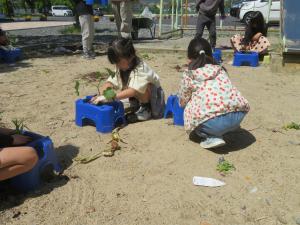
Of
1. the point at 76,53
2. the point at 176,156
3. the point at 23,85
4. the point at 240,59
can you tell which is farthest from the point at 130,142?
the point at 76,53

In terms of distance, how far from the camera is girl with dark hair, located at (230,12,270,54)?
696cm

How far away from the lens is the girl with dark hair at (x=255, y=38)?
22.8ft

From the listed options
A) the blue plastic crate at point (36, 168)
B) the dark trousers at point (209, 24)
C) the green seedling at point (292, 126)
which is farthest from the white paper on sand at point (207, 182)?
the dark trousers at point (209, 24)

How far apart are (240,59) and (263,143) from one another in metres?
3.64

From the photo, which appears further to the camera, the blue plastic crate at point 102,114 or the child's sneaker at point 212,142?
the blue plastic crate at point 102,114

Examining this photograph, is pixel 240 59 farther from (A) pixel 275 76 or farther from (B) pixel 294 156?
(B) pixel 294 156

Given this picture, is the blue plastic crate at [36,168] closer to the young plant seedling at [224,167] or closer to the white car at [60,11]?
the young plant seedling at [224,167]

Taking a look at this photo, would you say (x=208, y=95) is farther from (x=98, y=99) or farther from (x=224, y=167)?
(x=98, y=99)

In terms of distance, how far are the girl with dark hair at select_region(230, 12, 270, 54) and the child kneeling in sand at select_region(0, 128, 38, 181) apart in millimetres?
5588

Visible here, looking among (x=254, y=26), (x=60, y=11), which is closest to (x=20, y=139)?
(x=254, y=26)

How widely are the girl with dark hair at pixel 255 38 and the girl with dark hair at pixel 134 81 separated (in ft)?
12.7

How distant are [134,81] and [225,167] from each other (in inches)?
47.8

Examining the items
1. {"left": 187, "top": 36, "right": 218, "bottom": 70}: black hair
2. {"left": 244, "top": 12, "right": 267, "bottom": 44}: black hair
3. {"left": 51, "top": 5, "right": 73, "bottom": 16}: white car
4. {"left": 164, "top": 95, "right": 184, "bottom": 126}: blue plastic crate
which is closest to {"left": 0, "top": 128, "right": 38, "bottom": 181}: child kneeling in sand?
{"left": 187, "top": 36, "right": 218, "bottom": 70}: black hair

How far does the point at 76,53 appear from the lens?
27.0 ft
